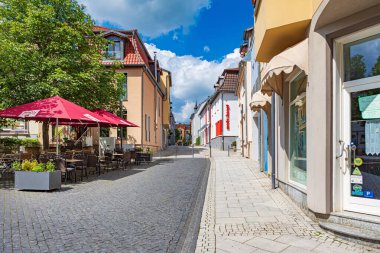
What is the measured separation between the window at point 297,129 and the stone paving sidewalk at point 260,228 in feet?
2.21

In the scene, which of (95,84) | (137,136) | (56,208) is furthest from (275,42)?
Result: (137,136)

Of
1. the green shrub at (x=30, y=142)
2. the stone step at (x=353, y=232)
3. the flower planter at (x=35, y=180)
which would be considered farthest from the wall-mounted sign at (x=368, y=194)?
the green shrub at (x=30, y=142)

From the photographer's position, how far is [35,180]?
8.22 meters

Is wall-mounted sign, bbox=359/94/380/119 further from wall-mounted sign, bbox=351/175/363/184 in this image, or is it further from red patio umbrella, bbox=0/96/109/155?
red patio umbrella, bbox=0/96/109/155

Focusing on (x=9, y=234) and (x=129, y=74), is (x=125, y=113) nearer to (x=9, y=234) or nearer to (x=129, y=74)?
(x=129, y=74)

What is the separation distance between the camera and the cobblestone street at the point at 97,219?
13.8 feet

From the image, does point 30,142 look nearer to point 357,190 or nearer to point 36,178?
point 36,178

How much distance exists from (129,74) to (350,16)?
20.2 m

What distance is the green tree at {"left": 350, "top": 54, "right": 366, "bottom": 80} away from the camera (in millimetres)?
4836

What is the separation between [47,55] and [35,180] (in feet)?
22.6

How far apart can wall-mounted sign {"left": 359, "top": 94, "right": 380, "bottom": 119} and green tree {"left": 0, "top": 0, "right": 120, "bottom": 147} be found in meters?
10.2

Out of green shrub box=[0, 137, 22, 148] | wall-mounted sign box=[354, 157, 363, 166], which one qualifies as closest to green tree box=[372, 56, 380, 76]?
wall-mounted sign box=[354, 157, 363, 166]

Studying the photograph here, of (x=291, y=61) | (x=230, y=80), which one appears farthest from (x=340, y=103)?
(x=230, y=80)

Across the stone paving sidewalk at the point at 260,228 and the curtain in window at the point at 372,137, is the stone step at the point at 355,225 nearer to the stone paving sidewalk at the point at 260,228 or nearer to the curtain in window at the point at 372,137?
the stone paving sidewalk at the point at 260,228
